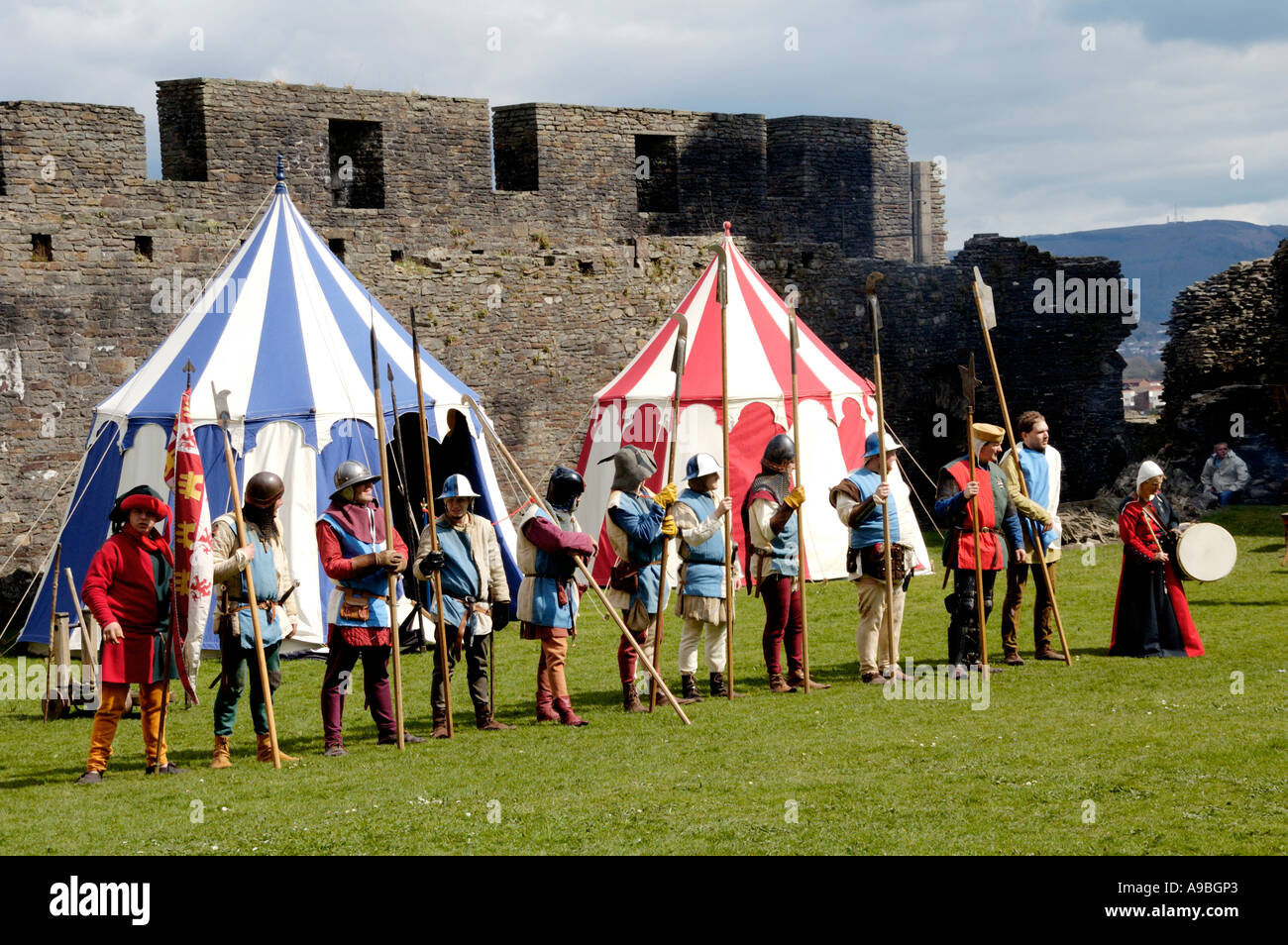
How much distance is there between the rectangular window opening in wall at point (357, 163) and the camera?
18.2 metres

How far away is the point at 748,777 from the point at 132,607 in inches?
110

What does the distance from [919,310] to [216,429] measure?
10737 mm

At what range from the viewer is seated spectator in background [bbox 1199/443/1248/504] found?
19344 millimetres

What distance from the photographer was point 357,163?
18375mm

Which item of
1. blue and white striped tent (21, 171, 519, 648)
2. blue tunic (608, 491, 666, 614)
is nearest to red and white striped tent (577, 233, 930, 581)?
blue and white striped tent (21, 171, 519, 648)

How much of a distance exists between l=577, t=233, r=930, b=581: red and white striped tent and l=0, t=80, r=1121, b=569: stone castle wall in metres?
2.26

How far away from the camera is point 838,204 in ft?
78.0

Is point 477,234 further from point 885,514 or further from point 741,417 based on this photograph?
point 885,514

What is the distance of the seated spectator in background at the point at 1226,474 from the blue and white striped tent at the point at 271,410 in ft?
32.5

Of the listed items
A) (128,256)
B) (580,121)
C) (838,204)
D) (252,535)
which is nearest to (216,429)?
(128,256)

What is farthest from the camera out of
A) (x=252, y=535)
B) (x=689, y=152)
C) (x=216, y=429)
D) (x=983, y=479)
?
(x=689, y=152)

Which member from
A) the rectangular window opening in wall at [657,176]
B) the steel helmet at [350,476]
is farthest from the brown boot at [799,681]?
the rectangular window opening in wall at [657,176]

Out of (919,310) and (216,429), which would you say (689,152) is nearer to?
(919,310)

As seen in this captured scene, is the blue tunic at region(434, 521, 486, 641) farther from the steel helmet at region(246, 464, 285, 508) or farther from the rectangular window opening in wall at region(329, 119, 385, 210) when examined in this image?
the rectangular window opening in wall at region(329, 119, 385, 210)
